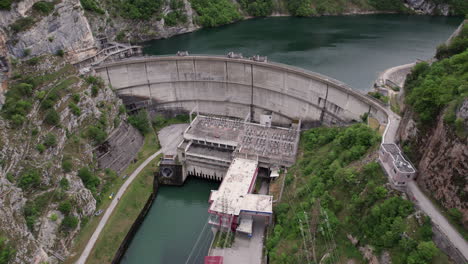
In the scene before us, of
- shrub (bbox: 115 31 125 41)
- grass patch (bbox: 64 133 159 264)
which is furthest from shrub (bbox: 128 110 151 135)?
shrub (bbox: 115 31 125 41)

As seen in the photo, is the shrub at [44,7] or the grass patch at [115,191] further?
the shrub at [44,7]

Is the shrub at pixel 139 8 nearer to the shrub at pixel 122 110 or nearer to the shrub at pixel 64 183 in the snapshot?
the shrub at pixel 122 110

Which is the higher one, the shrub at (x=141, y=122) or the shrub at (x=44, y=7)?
the shrub at (x=44, y=7)

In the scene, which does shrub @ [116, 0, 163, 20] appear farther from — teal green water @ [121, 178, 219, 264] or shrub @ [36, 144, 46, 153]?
teal green water @ [121, 178, 219, 264]

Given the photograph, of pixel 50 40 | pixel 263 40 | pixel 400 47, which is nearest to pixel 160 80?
pixel 50 40

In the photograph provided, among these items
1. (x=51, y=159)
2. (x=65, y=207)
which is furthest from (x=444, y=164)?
(x=51, y=159)

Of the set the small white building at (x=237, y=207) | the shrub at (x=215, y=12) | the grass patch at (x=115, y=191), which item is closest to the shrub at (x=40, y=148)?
the grass patch at (x=115, y=191)

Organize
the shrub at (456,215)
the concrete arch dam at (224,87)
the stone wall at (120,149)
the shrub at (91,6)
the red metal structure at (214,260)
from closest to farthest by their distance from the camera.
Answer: the shrub at (456,215), the red metal structure at (214,260), the stone wall at (120,149), the concrete arch dam at (224,87), the shrub at (91,6)
